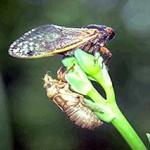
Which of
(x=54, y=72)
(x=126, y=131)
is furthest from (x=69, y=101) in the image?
(x=126, y=131)

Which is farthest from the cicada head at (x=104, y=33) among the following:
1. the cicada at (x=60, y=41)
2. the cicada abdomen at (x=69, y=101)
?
the cicada abdomen at (x=69, y=101)

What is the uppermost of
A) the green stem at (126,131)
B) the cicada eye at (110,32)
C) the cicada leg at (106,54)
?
the cicada eye at (110,32)

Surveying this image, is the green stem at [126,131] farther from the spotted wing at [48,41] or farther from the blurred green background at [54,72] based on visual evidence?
the spotted wing at [48,41]

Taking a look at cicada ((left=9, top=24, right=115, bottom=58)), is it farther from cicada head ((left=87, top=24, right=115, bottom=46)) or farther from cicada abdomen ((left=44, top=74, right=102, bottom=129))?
cicada abdomen ((left=44, top=74, right=102, bottom=129))

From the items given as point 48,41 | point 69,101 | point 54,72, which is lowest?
point 69,101

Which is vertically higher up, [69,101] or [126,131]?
[69,101]

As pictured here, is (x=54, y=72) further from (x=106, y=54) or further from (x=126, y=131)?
(x=126, y=131)
